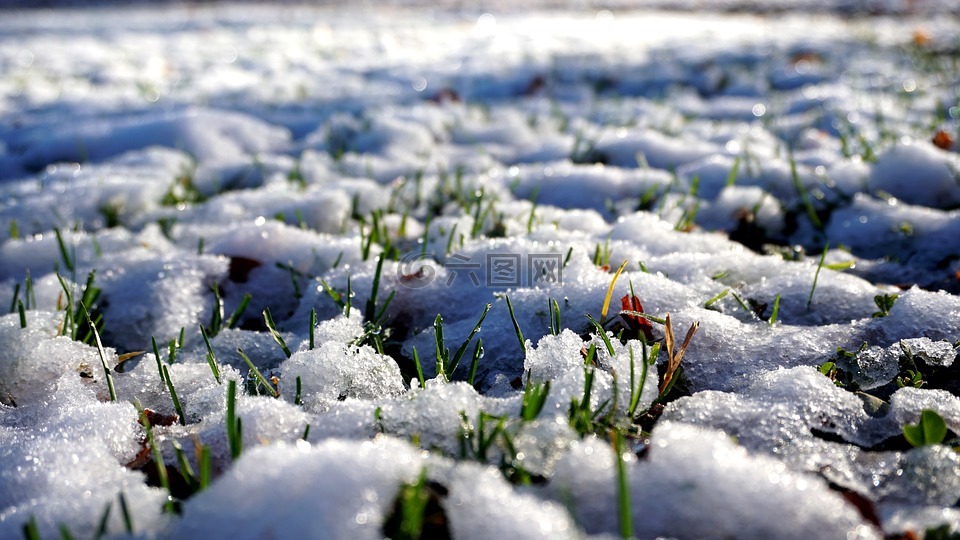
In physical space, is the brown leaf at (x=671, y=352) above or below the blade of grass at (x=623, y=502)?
below

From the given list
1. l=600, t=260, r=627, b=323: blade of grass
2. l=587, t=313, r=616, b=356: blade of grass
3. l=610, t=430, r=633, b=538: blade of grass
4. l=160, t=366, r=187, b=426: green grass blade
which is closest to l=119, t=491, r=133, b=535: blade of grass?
l=160, t=366, r=187, b=426: green grass blade

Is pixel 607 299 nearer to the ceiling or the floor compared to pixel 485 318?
nearer to the ceiling

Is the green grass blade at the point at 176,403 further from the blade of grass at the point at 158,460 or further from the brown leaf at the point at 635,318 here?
the brown leaf at the point at 635,318

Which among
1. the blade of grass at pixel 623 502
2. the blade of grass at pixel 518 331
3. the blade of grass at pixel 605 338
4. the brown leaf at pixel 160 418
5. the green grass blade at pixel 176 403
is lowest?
the brown leaf at pixel 160 418

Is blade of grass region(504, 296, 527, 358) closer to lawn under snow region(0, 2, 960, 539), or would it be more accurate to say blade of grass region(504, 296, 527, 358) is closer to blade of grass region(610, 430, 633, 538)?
lawn under snow region(0, 2, 960, 539)

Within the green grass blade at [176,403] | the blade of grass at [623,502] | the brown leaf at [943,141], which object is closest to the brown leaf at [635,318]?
the blade of grass at [623,502]

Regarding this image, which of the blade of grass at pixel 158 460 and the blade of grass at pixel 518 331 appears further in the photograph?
the blade of grass at pixel 518 331

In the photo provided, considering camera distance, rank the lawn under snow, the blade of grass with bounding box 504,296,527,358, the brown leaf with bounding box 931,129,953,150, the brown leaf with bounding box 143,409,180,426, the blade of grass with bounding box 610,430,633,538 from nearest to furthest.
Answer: the blade of grass with bounding box 610,430,633,538 < the lawn under snow < the brown leaf with bounding box 143,409,180,426 < the blade of grass with bounding box 504,296,527,358 < the brown leaf with bounding box 931,129,953,150

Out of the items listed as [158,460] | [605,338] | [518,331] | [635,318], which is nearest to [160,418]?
[158,460]

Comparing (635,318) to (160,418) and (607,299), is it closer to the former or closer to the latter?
(607,299)
